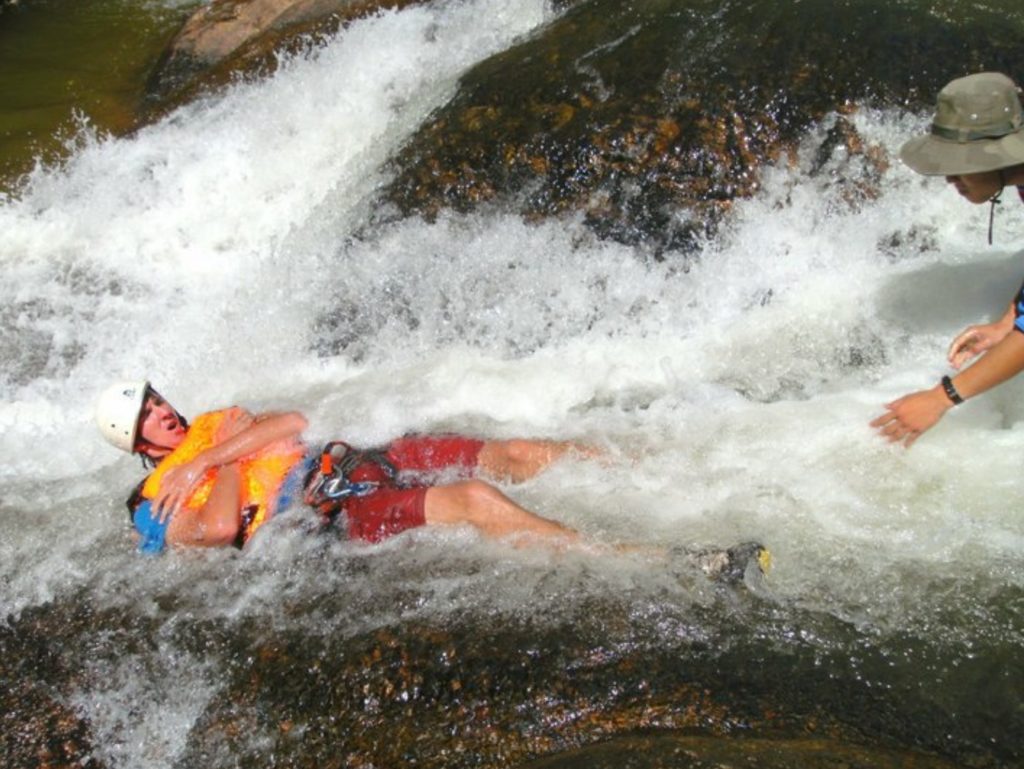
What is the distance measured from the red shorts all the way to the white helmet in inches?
50.5

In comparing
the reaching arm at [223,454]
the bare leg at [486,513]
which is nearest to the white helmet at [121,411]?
the reaching arm at [223,454]

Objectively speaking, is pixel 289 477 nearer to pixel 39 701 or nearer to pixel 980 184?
pixel 39 701

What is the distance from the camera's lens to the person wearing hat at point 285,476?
4.65m

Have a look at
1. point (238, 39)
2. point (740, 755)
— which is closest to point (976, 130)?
point (740, 755)

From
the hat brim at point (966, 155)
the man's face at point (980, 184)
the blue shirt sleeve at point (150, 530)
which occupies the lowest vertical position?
the blue shirt sleeve at point (150, 530)

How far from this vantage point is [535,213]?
6.66 metres

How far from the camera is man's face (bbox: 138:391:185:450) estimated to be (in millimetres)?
5266

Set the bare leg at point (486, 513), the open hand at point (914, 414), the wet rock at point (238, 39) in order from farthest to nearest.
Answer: the wet rock at point (238, 39)
the bare leg at point (486, 513)
the open hand at point (914, 414)

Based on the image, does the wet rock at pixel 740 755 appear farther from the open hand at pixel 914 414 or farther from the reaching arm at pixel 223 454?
the reaching arm at pixel 223 454

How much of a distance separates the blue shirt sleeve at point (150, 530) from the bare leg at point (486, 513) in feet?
4.34

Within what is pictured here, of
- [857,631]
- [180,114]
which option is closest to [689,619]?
[857,631]

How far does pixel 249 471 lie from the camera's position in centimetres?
498

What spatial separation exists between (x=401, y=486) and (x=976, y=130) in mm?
2998

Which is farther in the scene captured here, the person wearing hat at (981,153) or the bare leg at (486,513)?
the bare leg at (486,513)
